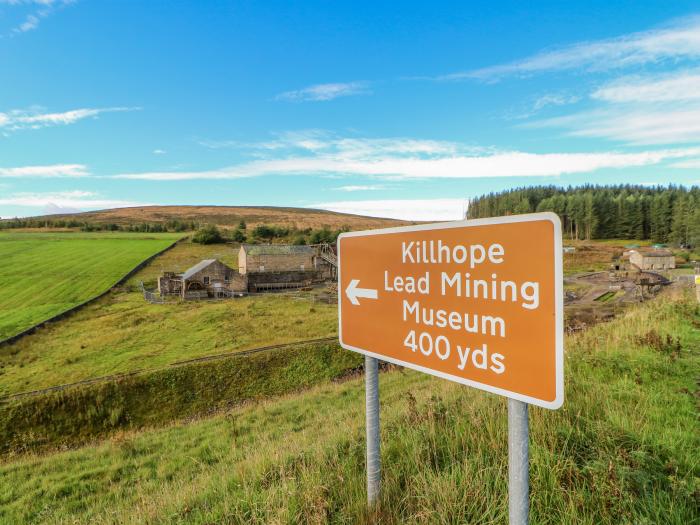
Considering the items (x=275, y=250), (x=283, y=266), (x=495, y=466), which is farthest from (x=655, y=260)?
(x=495, y=466)

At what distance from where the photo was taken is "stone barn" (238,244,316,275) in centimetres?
5085

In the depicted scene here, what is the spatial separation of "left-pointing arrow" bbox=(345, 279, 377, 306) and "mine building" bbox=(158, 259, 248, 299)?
42.3 meters

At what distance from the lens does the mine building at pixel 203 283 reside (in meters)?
41.8

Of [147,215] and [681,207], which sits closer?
[681,207]

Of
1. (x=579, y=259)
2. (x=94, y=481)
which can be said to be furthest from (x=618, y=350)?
(x=579, y=259)

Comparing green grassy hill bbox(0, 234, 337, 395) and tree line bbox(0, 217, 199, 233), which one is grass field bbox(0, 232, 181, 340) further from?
tree line bbox(0, 217, 199, 233)

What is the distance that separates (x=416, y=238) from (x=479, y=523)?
192cm

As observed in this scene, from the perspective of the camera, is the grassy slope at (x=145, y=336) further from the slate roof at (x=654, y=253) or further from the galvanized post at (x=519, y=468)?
the slate roof at (x=654, y=253)

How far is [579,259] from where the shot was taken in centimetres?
6700

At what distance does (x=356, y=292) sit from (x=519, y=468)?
1616 mm

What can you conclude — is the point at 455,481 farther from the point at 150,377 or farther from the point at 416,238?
the point at 150,377

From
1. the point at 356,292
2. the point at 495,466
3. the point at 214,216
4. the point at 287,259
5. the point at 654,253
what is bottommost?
the point at 654,253

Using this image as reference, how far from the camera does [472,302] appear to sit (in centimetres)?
201

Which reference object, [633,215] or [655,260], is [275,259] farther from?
[633,215]
